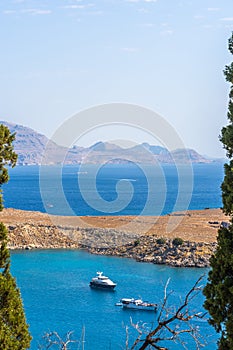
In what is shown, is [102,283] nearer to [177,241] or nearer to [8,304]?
[177,241]

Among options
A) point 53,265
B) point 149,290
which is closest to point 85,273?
point 53,265

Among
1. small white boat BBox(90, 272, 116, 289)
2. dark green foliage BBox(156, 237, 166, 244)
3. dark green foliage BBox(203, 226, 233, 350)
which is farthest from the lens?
dark green foliage BBox(156, 237, 166, 244)

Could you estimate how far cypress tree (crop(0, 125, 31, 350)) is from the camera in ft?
25.5

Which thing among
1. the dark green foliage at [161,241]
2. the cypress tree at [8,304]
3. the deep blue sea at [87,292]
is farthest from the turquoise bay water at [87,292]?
the cypress tree at [8,304]

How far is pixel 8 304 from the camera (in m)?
8.03

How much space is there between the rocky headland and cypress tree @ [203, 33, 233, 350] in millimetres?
29112

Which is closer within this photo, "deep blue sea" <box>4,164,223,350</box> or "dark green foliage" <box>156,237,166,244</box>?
"deep blue sea" <box>4,164,223,350</box>

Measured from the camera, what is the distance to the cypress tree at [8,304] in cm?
776

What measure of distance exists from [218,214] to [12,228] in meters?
23.4

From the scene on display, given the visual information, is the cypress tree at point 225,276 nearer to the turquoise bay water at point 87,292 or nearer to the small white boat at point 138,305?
the turquoise bay water at point 87,292

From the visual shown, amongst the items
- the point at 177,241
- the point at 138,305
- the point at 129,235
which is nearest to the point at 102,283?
the point at 138,305

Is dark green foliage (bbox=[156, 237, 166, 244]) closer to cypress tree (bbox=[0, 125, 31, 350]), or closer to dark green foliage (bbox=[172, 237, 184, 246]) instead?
dark green foliage (bbox=[172, 237, 184, 246])

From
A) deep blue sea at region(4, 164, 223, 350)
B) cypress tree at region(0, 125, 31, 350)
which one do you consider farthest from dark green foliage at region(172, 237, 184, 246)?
cypress tree at region(0, 125, 31, 350)

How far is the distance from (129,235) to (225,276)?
38139mm
